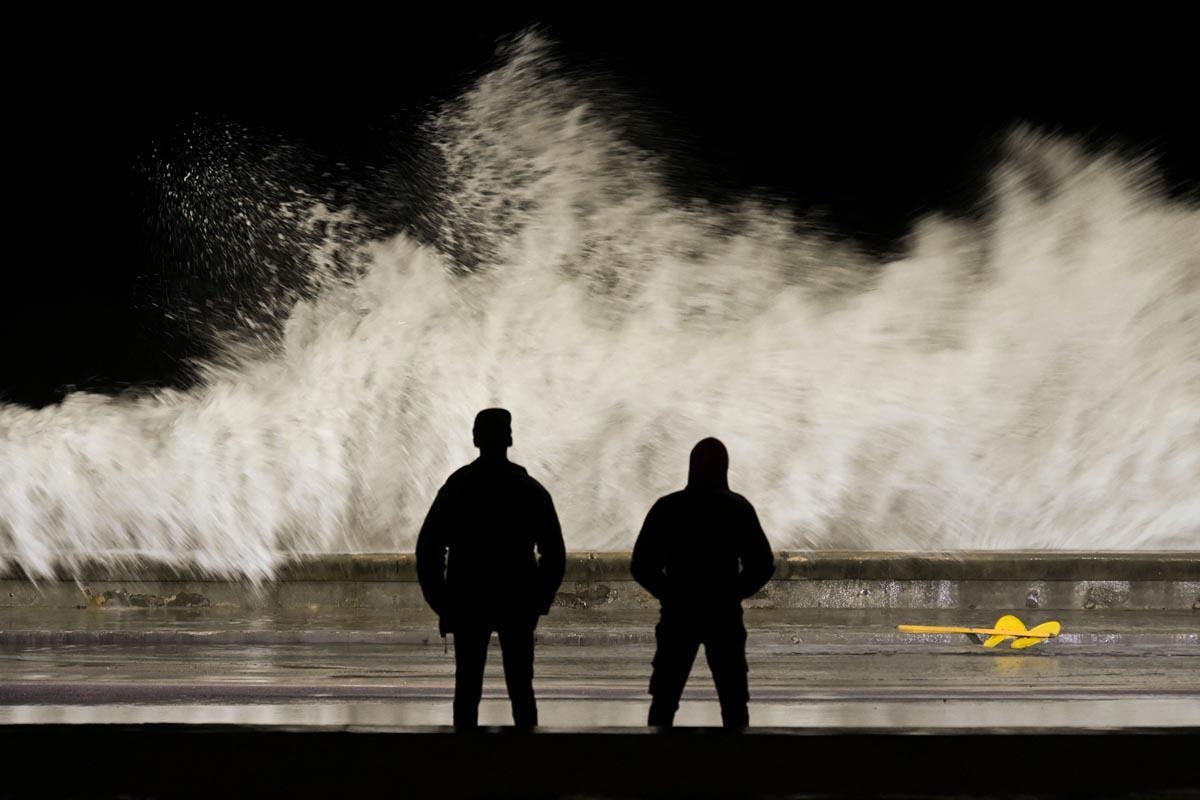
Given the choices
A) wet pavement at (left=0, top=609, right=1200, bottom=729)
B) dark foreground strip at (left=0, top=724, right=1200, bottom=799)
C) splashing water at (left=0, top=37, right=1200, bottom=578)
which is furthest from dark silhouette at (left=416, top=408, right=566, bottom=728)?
splashing water at (left=0, top=37, right=1200, bottom=578)

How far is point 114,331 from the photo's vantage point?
23141 mm

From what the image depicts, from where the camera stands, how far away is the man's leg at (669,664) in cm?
649

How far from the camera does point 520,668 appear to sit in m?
6.51

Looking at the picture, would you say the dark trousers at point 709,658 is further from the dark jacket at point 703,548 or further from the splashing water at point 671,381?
the splashing water at point 671,381

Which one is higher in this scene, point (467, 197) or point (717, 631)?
point (467, 197)

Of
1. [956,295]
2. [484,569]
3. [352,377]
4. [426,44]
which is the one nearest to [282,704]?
[484,569]

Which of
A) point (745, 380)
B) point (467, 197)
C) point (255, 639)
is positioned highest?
point (467, 197)

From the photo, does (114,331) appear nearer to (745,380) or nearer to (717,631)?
(745,380)

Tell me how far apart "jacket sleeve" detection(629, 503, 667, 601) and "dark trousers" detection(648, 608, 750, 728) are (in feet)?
0.44

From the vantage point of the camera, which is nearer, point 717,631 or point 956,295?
point 717,631

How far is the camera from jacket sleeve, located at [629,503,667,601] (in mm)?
6488

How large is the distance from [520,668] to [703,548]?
86 centimetres

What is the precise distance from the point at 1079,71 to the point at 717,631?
61.6 ft

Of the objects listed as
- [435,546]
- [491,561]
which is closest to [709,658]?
[491,561]
